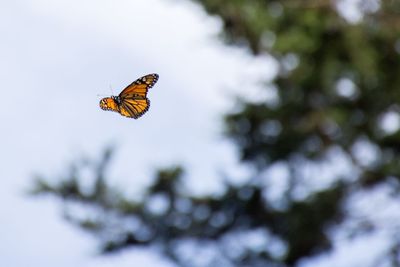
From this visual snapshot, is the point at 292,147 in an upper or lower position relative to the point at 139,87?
upper

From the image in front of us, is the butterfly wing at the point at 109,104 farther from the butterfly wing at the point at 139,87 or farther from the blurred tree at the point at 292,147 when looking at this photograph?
the blurred tree at the point at 292,147

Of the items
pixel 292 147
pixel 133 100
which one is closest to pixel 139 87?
pixel 133 100

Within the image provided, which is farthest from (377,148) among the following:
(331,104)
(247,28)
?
(247,28)

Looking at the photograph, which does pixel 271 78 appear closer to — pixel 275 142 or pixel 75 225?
pixel 275 142

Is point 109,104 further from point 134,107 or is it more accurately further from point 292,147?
point 292,147

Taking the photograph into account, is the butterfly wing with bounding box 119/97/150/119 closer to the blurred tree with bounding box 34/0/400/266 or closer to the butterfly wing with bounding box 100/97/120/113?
the butterfly wing with bounding box 100/97/120/113

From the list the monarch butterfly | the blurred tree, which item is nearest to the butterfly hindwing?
the monarch butterfly

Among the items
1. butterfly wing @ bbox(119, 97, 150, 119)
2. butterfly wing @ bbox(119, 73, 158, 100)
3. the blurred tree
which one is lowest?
butterfly wing @ bbox(119, 97, 150, 119)
